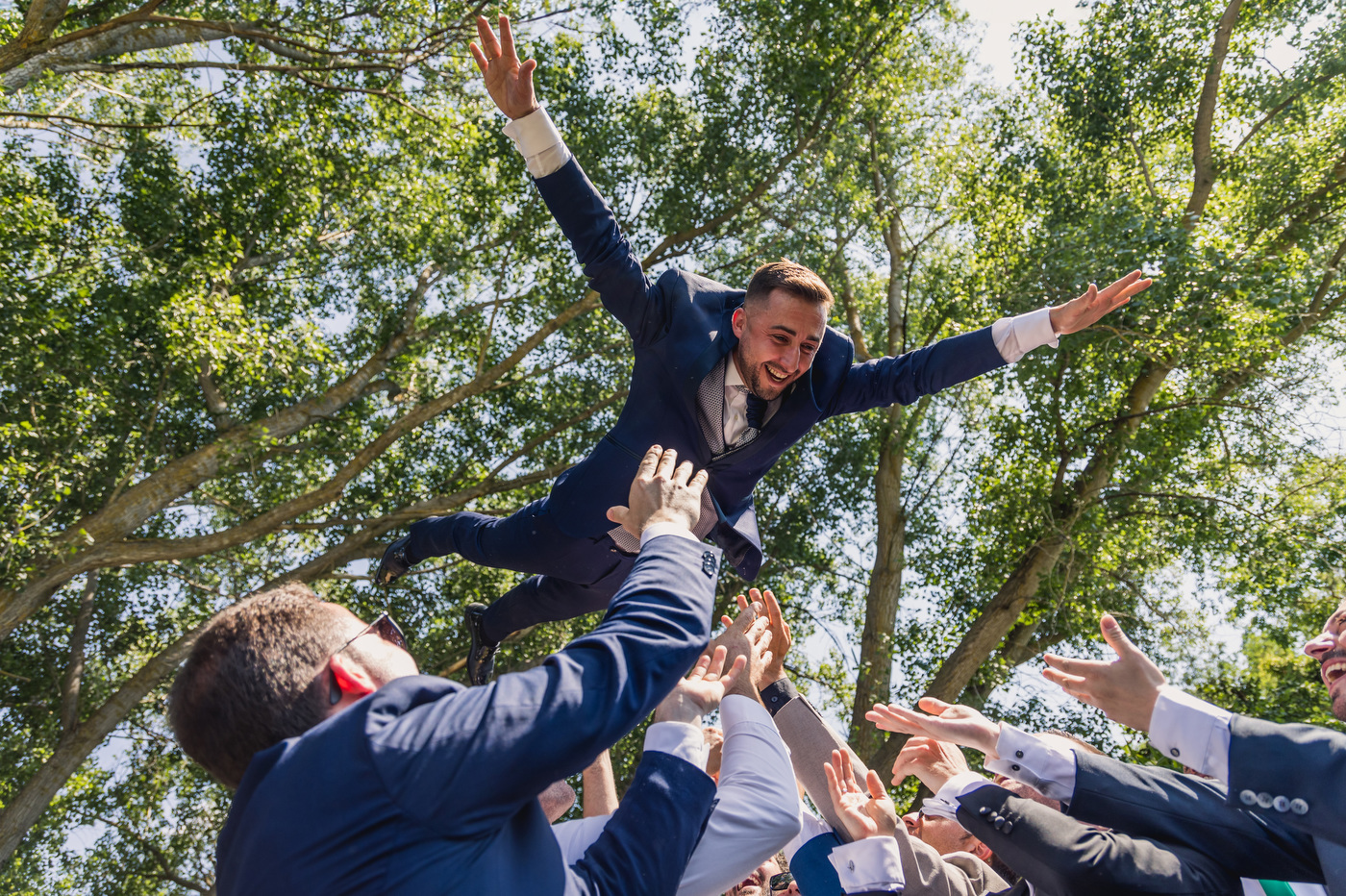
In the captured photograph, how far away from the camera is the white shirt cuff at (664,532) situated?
1.49 m

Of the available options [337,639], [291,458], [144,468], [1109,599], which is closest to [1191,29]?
[1109,599]

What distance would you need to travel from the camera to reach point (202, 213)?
9.24 m

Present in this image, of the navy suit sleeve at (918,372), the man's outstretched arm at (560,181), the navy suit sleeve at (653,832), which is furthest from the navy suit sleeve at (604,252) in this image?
the navy suit sleeve at (653,832)

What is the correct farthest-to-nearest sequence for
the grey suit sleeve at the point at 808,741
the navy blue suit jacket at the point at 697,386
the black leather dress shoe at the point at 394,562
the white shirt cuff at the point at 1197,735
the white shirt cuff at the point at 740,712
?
the black leather dress shoe at the point at 394,562, the navy blue suit jacket at the point at 697,386, the grey suit sleeve at the point at 808,741, the white shirt cuff at the point at 740,712, the white shirt cuff at the point at 1197,735

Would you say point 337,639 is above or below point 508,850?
above

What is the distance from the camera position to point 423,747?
1136 millimetres

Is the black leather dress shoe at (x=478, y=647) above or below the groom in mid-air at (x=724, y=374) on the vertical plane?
below

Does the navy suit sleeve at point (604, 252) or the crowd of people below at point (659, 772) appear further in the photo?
the navy suit sleeve at point (604, 252)

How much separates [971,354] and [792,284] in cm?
72

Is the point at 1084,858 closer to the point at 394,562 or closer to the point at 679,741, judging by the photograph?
the point at 679,741

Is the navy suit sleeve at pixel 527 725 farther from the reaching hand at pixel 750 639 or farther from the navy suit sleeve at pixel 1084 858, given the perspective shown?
the navy suit sleeve at pixel 1084 858

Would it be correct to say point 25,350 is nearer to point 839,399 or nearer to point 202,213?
point 202,213

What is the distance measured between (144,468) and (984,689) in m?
9.84

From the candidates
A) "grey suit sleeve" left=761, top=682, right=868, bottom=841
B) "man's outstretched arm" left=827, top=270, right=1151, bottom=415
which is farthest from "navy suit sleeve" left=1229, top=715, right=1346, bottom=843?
"man's outstretched arm" left=827, top=270, right=1151, bottom=415
